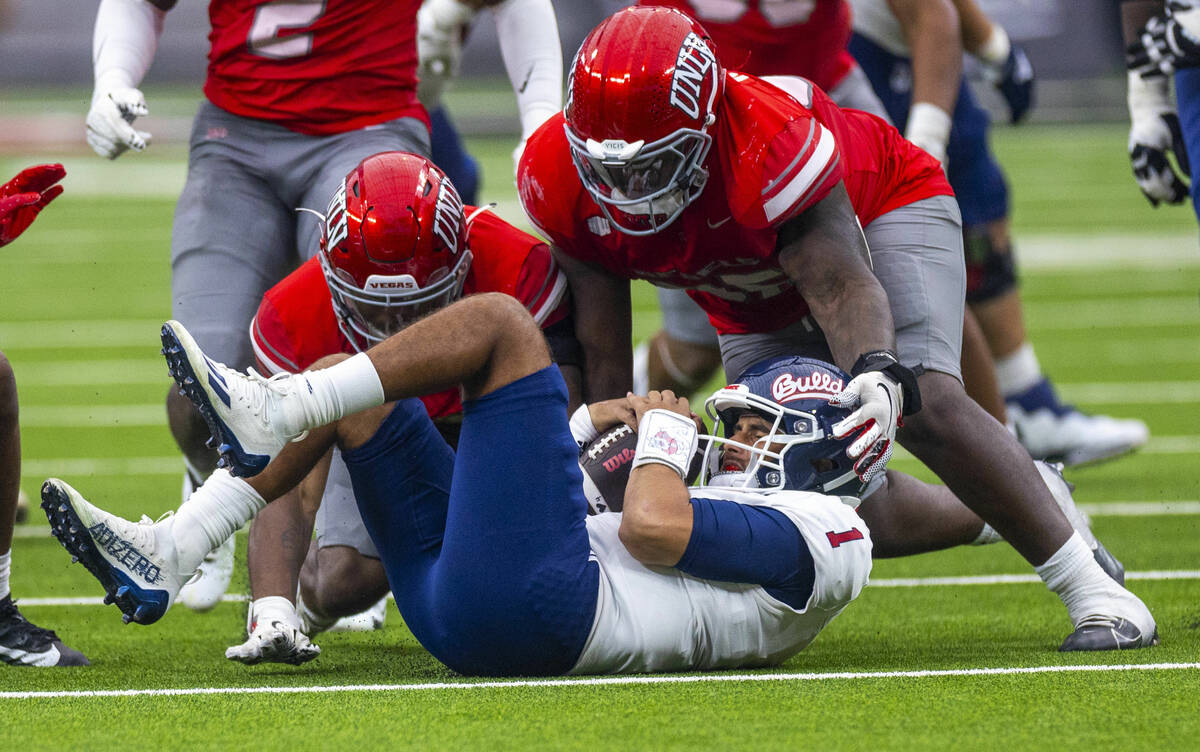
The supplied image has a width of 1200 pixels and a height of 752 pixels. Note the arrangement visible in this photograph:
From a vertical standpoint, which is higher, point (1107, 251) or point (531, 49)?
point (531, 49)

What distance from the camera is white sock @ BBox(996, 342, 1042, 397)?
677 cm

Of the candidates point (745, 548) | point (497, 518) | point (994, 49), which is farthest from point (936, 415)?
point (994, 49)

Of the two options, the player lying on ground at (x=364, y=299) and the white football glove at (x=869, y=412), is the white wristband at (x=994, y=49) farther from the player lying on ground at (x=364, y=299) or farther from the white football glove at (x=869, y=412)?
the white football glove at (x=869, y=412)

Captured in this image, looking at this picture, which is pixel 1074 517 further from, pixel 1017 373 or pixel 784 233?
pixel 1017 373

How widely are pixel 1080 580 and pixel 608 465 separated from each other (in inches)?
41.1

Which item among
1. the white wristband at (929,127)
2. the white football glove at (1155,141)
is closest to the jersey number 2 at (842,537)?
the white football glove at (1155,141)

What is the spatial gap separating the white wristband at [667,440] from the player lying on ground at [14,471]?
132 centimetres

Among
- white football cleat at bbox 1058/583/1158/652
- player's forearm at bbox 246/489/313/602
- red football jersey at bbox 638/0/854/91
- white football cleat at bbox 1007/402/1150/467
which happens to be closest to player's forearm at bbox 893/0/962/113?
red football jersey at bbox 638/0/854/91

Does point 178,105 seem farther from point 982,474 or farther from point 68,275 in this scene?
point 982,474

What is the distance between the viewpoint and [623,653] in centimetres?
337

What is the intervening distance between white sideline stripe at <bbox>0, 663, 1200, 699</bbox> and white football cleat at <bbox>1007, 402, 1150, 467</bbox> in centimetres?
331

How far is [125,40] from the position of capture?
4.69 metres

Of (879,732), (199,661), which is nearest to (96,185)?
(199,661)

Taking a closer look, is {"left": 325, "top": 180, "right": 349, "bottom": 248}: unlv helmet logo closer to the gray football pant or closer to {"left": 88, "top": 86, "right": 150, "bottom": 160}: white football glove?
the gray football pant
